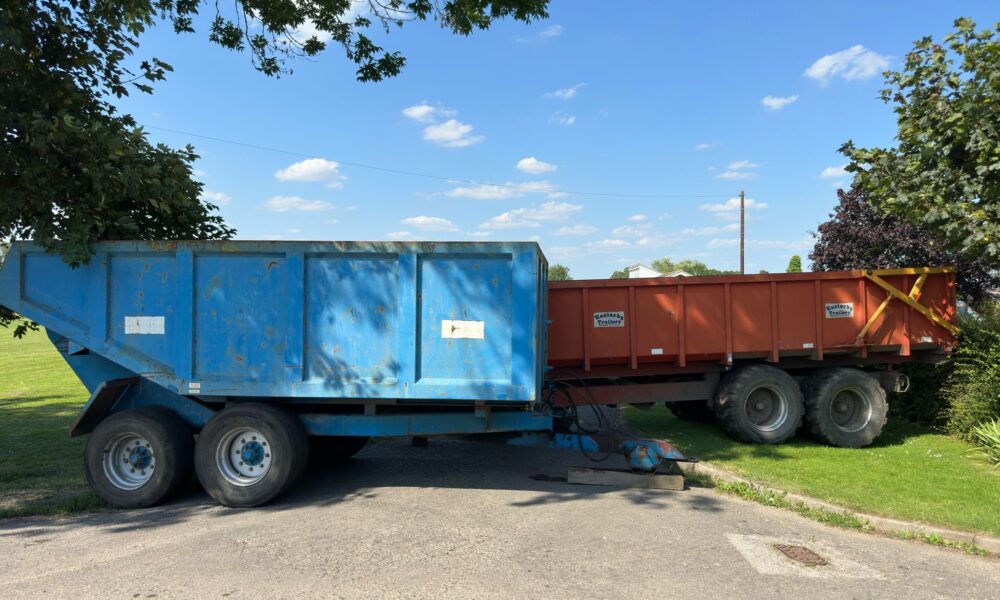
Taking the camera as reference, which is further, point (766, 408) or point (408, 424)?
point (766, 408)

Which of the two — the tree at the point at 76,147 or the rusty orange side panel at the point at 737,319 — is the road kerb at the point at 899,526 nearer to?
the rusty orange side panel at the point at 737,319

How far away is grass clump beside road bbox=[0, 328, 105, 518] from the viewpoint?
224 inches

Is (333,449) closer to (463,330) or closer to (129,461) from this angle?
(129,461)

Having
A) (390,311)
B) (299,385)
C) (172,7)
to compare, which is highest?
(172,7)

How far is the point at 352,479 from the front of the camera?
6520 mm

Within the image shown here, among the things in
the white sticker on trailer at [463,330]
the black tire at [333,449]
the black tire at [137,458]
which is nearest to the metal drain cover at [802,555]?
the white sticker on trailer at [463,330]

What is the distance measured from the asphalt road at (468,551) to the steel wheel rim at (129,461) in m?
0.34

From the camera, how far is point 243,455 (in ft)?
18.4

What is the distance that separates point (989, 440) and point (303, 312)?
8370 millimetres

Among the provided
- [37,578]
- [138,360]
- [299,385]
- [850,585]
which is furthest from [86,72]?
[850,585]

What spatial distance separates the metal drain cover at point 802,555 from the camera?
431 centimetres

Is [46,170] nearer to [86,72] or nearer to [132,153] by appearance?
[132,153]

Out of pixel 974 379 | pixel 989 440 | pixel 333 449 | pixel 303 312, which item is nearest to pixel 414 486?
pixel 333 449

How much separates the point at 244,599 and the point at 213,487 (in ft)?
6.99
